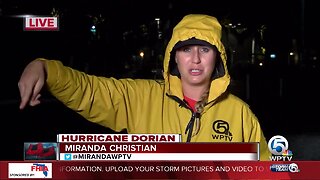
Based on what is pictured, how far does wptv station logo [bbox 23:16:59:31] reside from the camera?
185cm

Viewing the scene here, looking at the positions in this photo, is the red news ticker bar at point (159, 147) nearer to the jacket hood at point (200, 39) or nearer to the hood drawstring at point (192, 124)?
the hood drawstring at point (192, 124)

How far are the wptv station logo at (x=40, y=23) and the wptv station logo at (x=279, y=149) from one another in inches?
36.8

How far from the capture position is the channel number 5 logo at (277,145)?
1789 mm

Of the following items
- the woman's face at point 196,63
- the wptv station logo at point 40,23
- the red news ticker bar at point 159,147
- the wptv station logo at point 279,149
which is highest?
the wptv station logo at point 40,23

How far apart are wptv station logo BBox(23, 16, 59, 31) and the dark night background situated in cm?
2

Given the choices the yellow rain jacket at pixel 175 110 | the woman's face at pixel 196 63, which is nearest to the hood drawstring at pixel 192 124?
the yellow rain jacket at pixel 175 110

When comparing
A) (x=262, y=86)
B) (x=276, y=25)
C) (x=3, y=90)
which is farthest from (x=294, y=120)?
(x=3, y=90)

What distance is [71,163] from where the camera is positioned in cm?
171

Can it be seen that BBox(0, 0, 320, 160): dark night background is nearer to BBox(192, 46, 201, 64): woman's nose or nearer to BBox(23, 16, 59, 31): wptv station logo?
BBox(23, 16, 59, 31): wptv station logo

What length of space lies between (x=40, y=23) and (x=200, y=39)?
2.07 ft

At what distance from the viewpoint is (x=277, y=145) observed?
71.2 inches

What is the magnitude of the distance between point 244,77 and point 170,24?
37 centimetres

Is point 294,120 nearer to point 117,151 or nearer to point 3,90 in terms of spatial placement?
point 117,151

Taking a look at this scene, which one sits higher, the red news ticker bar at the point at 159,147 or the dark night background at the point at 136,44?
the dark night background at the point at 136,44
